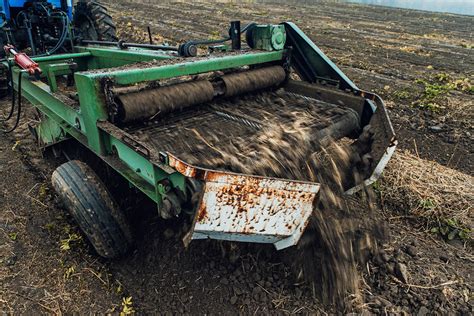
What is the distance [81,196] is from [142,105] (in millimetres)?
773

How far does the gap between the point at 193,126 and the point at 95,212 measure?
3.14 feet

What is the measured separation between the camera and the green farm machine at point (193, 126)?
2.17m

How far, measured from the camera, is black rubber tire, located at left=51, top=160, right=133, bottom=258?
273 cm

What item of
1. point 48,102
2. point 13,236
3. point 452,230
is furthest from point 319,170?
point 13,236

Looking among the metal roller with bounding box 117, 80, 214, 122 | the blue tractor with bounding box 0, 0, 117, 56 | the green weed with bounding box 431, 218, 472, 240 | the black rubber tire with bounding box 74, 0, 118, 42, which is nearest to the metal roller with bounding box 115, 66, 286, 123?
the metal roller with bounding box 117, 80, 214, 122

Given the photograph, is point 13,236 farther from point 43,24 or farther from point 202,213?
point 43,24

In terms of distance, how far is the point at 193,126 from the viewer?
3049mm

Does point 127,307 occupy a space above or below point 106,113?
below

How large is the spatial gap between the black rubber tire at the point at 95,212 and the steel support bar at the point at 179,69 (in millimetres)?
768

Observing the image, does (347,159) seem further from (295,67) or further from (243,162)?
(295,67)

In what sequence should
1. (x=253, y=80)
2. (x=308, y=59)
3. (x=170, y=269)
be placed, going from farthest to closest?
1. (x=308, y=59)
2. (x=253, y=80)
3. (x=170, y=269)

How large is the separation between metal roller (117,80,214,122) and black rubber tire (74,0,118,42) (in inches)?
160

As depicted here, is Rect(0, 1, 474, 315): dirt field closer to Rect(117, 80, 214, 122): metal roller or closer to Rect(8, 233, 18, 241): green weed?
Rect(8, 233, 18, 241): green weed

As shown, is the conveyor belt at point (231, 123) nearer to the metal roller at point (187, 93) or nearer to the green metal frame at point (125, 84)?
the metal roller at point (187, 93)
